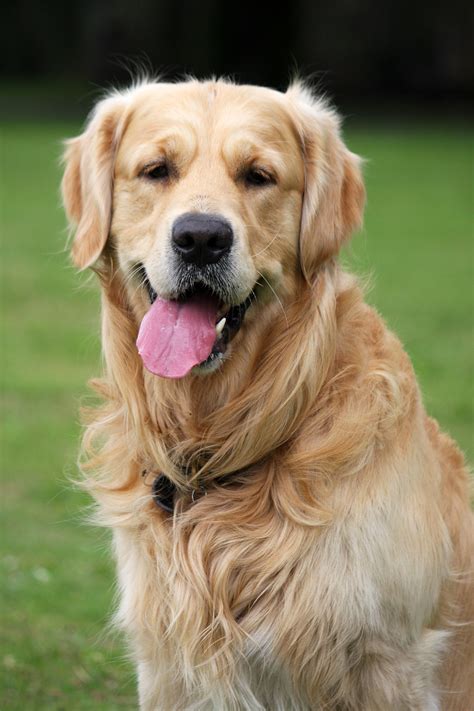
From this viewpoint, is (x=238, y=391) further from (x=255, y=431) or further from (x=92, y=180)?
(x=92, y=180)

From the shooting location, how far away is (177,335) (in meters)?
3.91

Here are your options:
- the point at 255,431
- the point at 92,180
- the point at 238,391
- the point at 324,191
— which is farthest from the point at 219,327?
the point at 92,180

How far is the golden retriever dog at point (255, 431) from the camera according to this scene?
388 cm

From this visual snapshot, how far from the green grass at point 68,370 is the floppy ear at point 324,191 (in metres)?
0.41

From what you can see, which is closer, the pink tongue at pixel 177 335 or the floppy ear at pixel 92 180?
the pink tongue at pixel 177 335

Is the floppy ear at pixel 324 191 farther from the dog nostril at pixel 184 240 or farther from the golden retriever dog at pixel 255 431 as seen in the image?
the dog nostril at pixel 184 240

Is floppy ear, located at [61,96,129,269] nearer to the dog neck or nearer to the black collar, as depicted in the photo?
the dog neck

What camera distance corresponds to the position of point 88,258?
417 centimetres

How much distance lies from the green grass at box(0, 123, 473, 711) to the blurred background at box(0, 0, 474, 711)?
0.02 m

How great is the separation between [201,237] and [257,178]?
393 mm

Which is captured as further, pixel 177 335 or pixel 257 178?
pixel 257 178

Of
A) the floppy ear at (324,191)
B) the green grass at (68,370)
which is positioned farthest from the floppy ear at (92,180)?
the floppy ear at (324,191)

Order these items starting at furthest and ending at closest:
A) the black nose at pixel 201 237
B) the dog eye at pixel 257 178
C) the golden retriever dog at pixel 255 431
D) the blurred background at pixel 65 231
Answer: the blurred background at pixel 65 231
the dog eye at pixel 257 178
the golden retriever dog at pixel 255 431
the black nose at pixel 201 237

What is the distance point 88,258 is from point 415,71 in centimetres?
3409
